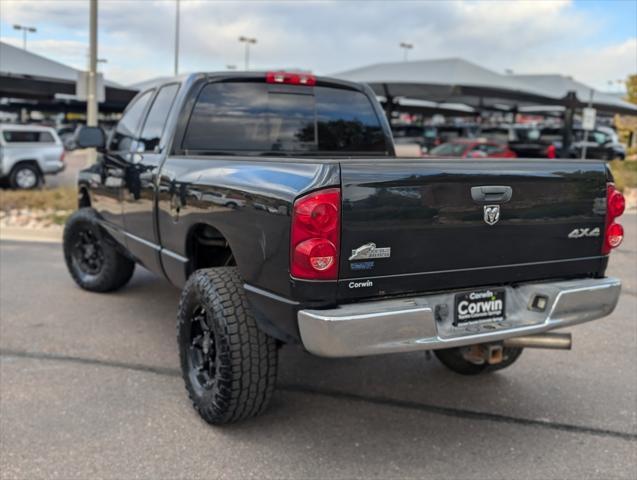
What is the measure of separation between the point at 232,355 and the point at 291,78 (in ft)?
7.47

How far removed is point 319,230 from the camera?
9.13 ft

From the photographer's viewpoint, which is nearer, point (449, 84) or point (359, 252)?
point (359, 252)

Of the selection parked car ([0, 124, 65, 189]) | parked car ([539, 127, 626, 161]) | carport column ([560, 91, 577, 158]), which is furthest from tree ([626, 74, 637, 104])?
parked car ([0, 124, 65, 189])

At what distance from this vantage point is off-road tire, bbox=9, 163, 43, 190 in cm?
1619

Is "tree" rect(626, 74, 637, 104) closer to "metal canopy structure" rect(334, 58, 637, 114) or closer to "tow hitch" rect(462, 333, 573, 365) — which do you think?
"metal canopy structure" rect(334, 58, 637, 114)

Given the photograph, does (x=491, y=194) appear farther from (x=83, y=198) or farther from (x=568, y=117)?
(x=568, y=117)

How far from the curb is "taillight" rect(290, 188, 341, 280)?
299 inches

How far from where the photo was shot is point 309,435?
3.46 meters

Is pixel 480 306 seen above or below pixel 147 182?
below

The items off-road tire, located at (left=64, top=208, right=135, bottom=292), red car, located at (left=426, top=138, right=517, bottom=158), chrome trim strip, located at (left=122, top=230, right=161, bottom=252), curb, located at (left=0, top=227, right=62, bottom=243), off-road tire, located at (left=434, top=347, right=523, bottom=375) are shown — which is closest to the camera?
off-road tire, located at (left=434, top=347, right=523, bottom=375)

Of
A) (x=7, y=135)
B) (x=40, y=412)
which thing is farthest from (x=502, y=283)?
(x=7, y=135)

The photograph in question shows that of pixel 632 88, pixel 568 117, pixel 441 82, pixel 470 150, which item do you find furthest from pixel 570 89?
pixel 470 150

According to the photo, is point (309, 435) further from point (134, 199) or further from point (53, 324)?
point (53, 324)

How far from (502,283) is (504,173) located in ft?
1.90
